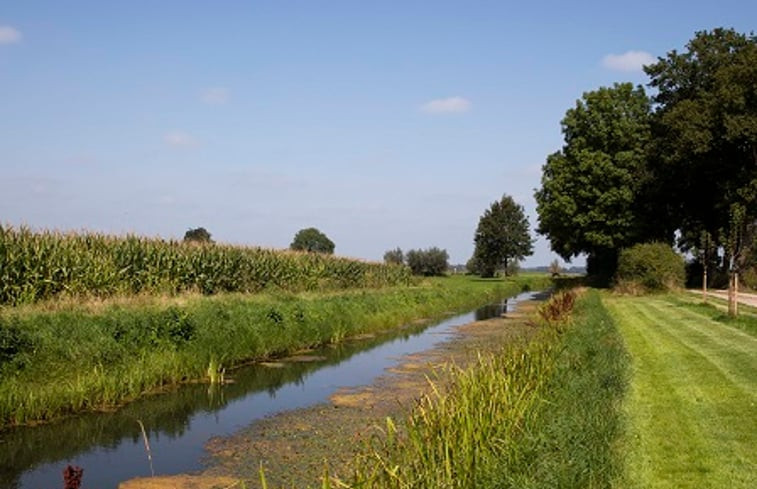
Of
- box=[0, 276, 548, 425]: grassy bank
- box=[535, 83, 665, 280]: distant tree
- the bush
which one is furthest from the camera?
box=[535, 83, 665, 280]: distant tree

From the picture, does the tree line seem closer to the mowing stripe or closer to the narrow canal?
the mowing stripe

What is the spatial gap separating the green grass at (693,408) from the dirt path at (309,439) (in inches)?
116

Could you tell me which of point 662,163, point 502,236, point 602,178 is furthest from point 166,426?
point 502,236

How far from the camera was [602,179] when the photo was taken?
47.8 m

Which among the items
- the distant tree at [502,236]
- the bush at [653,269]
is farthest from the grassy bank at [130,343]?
the distant tree at [502,236]

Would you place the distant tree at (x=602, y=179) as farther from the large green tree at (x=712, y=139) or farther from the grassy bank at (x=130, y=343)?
the grassy bank at (x=130, y=343)

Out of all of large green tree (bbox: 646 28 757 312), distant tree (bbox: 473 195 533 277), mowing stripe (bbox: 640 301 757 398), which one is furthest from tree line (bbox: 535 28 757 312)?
distant tree (bbox: 473 195 533 277)

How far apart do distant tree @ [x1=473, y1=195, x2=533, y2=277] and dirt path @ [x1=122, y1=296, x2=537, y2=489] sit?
74424 millimetres

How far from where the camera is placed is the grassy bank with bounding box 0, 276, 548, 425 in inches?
492

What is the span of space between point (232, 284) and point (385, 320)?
7091mm

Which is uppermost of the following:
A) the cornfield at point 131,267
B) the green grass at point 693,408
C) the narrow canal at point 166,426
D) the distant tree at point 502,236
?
the distant tree at point 502,236

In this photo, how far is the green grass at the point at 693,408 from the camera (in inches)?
304

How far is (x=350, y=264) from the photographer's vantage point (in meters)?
41.4

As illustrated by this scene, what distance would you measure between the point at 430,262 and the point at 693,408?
84963 mm
